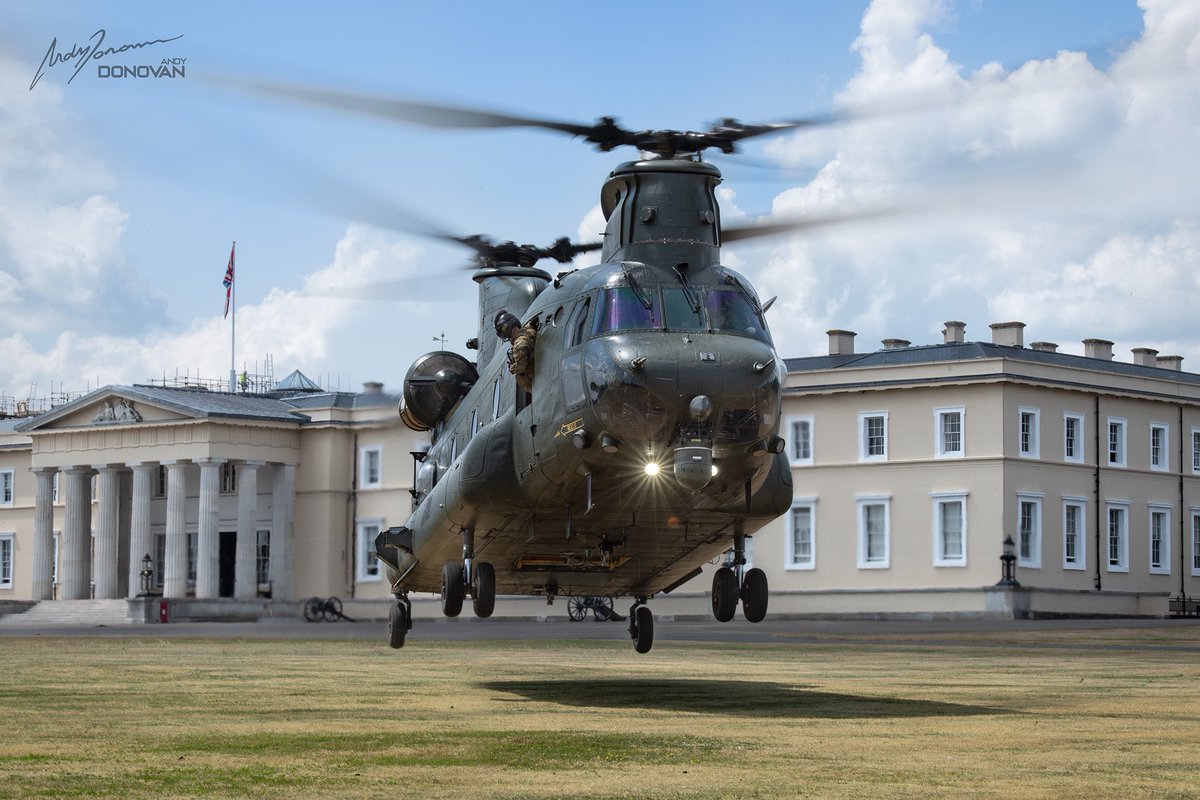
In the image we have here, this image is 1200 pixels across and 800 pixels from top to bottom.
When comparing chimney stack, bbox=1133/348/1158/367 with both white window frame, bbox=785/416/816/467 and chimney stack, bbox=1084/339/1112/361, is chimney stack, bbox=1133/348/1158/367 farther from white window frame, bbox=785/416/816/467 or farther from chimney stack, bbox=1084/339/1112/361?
white window frame, bbox=785/416/816/467

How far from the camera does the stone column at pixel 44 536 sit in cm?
11625

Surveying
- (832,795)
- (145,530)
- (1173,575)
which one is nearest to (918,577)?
(1173,575)

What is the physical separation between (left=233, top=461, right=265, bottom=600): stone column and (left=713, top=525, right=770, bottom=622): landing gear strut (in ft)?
280

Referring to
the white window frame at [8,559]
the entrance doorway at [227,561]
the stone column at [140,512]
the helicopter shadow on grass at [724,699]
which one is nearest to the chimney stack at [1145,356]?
the entrance doorway at [227,561]

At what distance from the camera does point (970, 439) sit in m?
85.5

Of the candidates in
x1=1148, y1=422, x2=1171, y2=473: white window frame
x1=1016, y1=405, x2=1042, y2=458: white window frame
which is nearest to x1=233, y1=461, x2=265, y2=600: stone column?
x1=1016, y1=405, x2=1042, y2=458: white window frame

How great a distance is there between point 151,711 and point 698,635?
38532 mm

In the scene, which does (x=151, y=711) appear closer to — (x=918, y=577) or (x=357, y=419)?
(x=918, y=577)

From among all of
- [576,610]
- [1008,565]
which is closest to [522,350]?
[1008,565]

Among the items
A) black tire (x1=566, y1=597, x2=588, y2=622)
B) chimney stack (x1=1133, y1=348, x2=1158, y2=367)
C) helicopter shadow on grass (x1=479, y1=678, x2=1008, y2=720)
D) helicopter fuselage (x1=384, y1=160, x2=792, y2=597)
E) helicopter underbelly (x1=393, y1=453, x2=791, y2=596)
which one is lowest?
black tire (x1=566, y1=597, x2=588, y2=622)

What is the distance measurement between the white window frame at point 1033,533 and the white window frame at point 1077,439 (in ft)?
10.0

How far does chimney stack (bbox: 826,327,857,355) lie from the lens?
91.8 metres

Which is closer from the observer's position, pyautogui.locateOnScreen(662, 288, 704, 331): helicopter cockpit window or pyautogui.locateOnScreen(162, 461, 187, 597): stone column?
pyautogui.locateOnScreen(662, 288, 704, 331): helicopter cockpit window

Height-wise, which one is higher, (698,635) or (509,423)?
(509,423)
